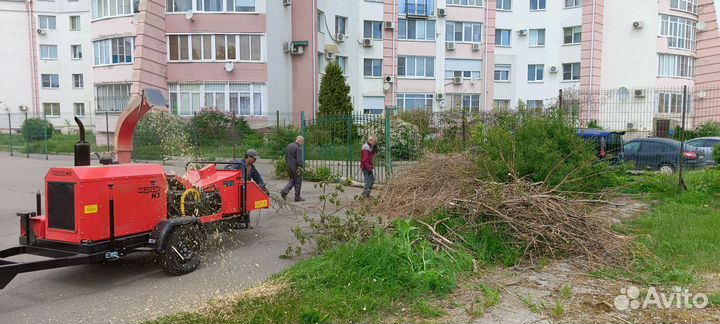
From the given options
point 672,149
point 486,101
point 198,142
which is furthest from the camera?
point 486,101

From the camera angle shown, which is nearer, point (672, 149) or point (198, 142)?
point (672, 149)

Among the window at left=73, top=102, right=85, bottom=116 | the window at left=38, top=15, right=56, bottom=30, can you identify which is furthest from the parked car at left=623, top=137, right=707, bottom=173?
the window at left=38, top=15, right=56, bottom=30

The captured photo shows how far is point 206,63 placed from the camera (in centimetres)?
2778

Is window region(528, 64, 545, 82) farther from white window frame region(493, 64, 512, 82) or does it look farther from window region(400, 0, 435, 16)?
window region(400, 0, 435, 16)

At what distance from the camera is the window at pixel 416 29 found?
3731 cm

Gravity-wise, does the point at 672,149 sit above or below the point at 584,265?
above

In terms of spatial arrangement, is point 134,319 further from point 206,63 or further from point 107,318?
point 206,63

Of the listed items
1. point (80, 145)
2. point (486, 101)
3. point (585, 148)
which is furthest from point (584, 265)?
point (486, 101)

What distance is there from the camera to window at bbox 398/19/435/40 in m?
37.3

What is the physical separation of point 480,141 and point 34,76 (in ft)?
154

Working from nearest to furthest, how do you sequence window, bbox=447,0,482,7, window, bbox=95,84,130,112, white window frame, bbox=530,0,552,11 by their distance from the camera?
window, bbox=95,84,130,112
window, bbox=447,0,482,7
white window frame, bbox=530,0,552,11

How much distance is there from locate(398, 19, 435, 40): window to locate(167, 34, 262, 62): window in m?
13.1

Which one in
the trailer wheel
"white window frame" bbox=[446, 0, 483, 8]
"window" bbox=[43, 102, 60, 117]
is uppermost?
"white window frame" bbox=[446, 0, 483, 8]

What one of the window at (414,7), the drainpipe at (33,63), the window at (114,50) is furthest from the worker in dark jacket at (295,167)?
the drainpipe at (33,63)
